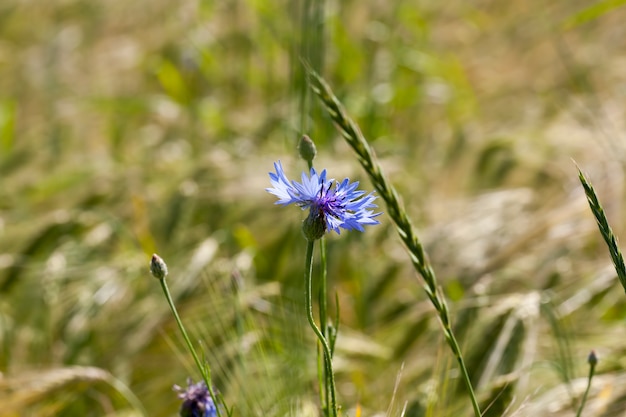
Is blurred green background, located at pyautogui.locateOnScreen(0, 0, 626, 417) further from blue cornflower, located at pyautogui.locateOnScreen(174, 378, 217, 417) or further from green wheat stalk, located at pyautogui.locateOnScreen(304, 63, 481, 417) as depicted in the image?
green wheat stalk, located at pyautogui.locateOnScreen(304, 63, 481, 417)

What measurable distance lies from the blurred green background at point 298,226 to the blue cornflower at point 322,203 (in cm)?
25

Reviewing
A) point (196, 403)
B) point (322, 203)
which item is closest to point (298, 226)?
point (196, 403)

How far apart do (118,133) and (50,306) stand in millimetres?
1527

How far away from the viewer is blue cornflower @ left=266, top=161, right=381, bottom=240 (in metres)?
0.84

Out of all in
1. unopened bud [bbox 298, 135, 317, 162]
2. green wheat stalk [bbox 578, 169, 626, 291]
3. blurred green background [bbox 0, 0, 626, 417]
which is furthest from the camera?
blurred green background [bbox 0, 0, 626, 417]

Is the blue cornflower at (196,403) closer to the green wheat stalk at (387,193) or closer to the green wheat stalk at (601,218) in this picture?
the green wheat stalk at (387,193)

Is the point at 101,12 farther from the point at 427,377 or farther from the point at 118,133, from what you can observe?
the point at 427,377

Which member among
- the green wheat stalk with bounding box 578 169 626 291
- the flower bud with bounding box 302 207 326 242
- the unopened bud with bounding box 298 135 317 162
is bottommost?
the green wheat stalk with bounding box 578 169 626 291

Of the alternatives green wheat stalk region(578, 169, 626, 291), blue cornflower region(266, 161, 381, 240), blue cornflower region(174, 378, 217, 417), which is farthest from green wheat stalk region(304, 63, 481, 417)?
blue cornflower region(174, 378, 217, 417)

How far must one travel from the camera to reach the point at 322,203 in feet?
2.82

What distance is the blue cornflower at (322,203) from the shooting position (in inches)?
33.0

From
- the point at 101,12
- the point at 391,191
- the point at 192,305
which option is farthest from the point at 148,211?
the point at 101,12

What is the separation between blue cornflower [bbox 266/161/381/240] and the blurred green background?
25 centimetres

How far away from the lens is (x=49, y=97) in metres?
3.13
